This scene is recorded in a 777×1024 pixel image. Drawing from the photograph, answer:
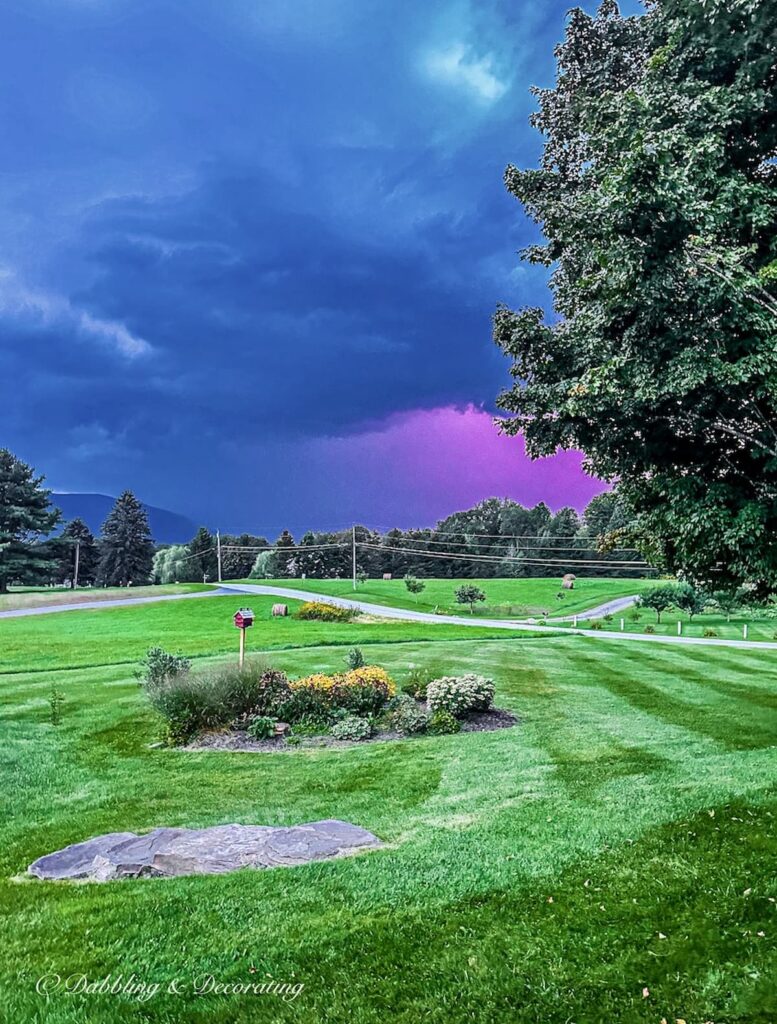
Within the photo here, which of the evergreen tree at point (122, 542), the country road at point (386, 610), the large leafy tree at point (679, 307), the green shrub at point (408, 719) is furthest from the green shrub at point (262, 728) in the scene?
the evergreen tree at point (122, 542)

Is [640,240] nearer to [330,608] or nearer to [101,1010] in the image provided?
[101,1010]

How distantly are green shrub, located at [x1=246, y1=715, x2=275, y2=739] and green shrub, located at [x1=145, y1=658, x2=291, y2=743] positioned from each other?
581mm

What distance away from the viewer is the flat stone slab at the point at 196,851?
5.12m

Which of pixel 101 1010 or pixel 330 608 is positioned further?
pixel 330 608

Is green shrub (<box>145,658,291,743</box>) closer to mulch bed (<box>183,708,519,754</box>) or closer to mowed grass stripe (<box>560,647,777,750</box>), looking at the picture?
mulch bed (<box>183,708,519,754</box>)

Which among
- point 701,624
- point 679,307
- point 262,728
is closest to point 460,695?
point 262,728

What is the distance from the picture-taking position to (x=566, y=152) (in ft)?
37.6

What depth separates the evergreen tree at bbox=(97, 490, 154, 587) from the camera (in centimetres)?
6266

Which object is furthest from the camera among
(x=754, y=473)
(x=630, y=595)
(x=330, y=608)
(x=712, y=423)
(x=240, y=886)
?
(x=630, y=595)

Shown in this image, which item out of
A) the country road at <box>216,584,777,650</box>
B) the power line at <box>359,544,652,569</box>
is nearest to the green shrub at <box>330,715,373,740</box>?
the country road at <box>216,584,777,650</box>

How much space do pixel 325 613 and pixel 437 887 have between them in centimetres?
3490

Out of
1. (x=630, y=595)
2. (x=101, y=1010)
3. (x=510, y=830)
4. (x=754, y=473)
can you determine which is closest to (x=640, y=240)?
(x=754, y=473)

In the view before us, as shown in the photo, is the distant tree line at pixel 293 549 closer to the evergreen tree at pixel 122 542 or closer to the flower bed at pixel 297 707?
the evergreen tree at pixel 122 542

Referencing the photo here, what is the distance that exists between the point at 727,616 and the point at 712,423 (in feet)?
134
